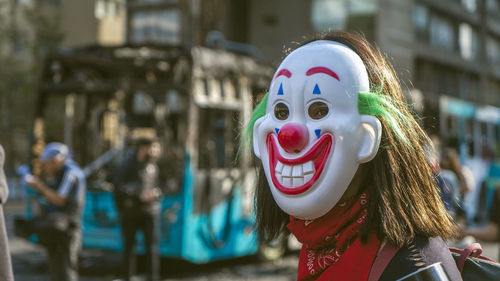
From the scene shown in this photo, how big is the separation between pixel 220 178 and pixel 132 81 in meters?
1.67

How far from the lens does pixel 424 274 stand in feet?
5.17

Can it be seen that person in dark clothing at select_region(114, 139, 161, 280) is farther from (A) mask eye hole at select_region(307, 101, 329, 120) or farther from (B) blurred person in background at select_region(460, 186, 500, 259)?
(A) mask eye hole at select_region(307, 101, 329, 120)

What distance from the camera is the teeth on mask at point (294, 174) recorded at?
5.84 ft

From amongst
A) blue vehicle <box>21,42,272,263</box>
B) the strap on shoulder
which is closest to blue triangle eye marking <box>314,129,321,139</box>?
the strap on shoulder

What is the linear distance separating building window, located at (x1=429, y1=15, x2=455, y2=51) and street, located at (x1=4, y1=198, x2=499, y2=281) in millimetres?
27798

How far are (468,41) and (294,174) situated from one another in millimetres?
41403

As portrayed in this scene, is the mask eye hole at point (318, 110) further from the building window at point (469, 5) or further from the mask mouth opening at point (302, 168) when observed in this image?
the building window at point (469, 5)

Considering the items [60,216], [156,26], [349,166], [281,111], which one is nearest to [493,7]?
[156,26]

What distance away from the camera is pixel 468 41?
4028cm

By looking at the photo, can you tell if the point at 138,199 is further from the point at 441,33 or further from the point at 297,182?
the point at 441,33

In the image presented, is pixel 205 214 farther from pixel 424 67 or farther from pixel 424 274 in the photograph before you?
pixel 424 67

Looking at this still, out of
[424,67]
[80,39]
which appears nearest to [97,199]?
[80,39]

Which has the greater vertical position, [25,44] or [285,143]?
[25,44]

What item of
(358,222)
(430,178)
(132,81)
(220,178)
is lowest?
(220,178)
